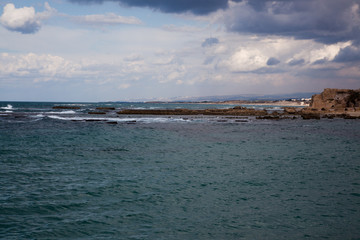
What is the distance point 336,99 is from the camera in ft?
272

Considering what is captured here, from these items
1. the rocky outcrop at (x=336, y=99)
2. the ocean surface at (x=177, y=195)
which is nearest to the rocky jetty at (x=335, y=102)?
the rocky outcrop at (x=336, y=99)

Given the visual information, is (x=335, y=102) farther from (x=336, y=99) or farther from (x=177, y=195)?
(x=177, y=195)

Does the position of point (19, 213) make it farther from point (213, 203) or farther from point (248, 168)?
point (248, 168)

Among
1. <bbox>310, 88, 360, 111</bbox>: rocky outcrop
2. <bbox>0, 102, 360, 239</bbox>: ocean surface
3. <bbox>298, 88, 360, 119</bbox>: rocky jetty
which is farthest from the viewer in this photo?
<bbox>310, 88, 360, 111</bbox>: rocky outcrop

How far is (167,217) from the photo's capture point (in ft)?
32.8

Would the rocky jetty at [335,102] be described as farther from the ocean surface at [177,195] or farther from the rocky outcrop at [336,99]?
the ocean surface at [177,195]

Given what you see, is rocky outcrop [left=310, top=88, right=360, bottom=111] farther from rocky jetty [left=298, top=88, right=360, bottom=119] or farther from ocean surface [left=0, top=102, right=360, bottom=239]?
ocean surface [left=0, top=102, right=360, bottom=239]

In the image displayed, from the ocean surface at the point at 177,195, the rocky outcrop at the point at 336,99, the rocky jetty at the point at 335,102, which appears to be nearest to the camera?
the ocean surface at the point at 177,195

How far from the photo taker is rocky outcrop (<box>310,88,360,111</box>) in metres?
79.8

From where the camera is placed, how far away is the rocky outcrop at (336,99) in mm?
79750

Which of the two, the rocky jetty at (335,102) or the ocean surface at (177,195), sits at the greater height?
the rocky jetty at (335,102)

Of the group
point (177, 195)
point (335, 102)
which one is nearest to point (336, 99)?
point (335, 102)

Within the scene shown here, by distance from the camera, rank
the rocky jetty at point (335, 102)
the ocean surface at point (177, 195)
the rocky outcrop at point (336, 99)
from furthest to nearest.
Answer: the rocky outcrop at point (336, 99) → the rocky jetty at point (335, 102) → the ocean surface at point (177, 195)

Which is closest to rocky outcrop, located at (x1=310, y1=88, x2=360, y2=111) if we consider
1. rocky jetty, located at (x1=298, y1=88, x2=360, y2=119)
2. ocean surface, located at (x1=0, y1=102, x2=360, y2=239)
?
rocky jetty, located at (x1=298, y1=88, x2=360, y2=119)
